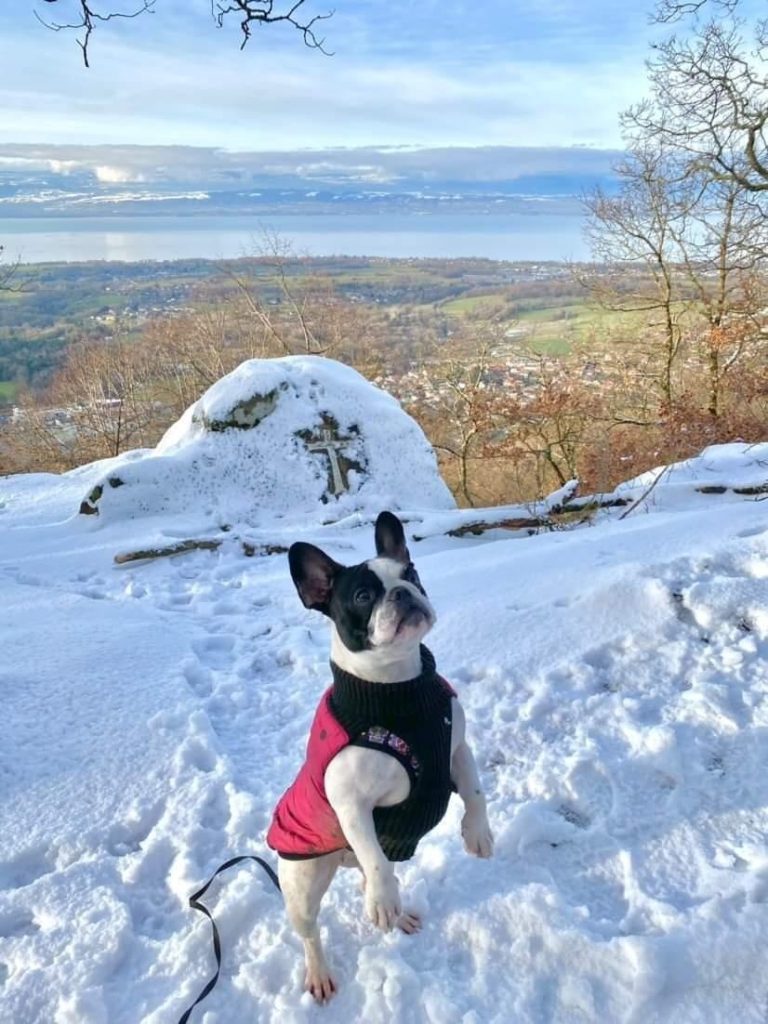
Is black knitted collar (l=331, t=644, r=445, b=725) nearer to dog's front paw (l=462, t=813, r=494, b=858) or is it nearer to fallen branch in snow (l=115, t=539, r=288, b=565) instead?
dog's front paw (l=462, t=813, r=494, b=858)

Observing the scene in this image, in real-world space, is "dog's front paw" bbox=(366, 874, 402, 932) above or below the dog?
below

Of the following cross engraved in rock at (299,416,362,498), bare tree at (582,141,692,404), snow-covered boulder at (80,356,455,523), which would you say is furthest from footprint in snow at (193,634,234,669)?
bare tree at (582,141,692,404)

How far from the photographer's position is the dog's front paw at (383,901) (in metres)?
2.29

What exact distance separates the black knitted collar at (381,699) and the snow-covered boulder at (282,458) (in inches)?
275

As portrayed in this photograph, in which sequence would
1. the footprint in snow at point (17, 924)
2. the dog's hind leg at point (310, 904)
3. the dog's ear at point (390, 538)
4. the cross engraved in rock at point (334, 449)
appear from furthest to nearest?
1. the cross engraved in rock at point (334, 449)
2. the footprint in snow at point (17, 924)
3. the dog's ear at point (390, 538)
4. the dog's hind leg at point (310, 904)

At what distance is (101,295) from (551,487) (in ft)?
110

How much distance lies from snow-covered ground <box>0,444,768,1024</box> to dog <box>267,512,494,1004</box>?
404mm

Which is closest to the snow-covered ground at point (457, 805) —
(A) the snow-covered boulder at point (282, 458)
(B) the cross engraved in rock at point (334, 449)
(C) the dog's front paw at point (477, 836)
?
(C) the dog's front paw at point (477, 836)

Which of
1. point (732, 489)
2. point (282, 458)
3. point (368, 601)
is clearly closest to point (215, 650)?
point (368, 601)

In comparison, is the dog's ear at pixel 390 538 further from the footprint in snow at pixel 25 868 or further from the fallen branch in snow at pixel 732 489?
the fallen branch in snow at pixel 732 489

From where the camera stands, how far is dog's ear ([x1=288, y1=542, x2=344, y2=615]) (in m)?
2.47

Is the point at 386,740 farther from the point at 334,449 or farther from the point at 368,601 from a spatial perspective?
the point at 334,449

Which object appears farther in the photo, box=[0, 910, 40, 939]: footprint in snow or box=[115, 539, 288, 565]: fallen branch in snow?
box=[115, 539, 288, 565]: fallen branch in snow

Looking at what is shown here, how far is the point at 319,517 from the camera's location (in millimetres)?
9477
